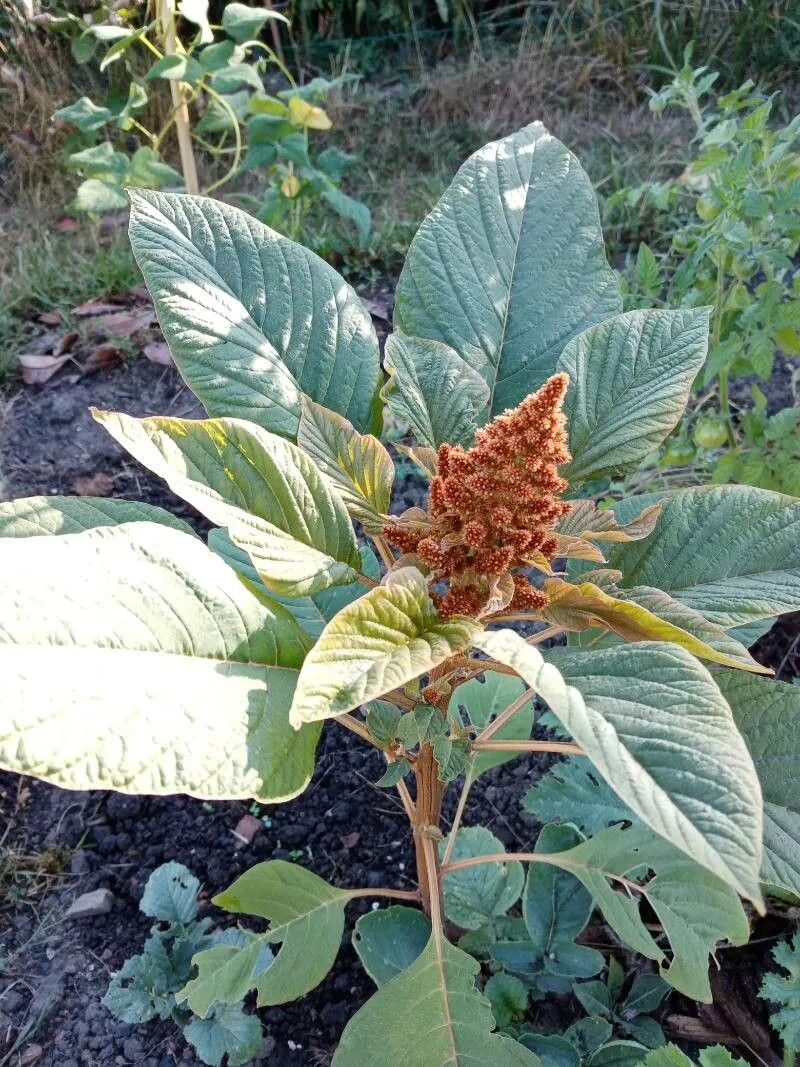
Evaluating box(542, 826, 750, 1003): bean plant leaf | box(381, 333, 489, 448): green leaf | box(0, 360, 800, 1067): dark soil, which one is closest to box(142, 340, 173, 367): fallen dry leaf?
box(0, 360, 800, 1067): dark soil

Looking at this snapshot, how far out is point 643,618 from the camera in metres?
0.80

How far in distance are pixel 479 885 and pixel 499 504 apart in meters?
0.81

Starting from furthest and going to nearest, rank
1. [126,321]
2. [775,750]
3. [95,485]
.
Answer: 1. [126,321]
2. [95,485]
3. [775,750]

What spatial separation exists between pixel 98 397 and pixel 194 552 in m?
1.82

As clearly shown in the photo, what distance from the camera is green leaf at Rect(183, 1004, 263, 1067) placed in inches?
49.4

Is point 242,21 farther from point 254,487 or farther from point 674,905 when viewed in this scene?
point 674,905

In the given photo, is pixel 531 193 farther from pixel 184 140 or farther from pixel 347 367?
pixel 184 140

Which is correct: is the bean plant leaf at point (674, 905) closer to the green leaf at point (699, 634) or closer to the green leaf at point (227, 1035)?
the green leaf at point (699, 634)

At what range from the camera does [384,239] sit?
3029 millimetres

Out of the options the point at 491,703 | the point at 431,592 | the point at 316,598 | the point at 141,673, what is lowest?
the point at 491,703

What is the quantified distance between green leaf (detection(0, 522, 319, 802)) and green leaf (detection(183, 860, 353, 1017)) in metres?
0.43

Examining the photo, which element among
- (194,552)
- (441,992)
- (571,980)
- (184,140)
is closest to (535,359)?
(194,552)

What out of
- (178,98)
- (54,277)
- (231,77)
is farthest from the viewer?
(54,277)

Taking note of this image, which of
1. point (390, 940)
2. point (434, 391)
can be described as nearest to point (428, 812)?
point (390, 940)
